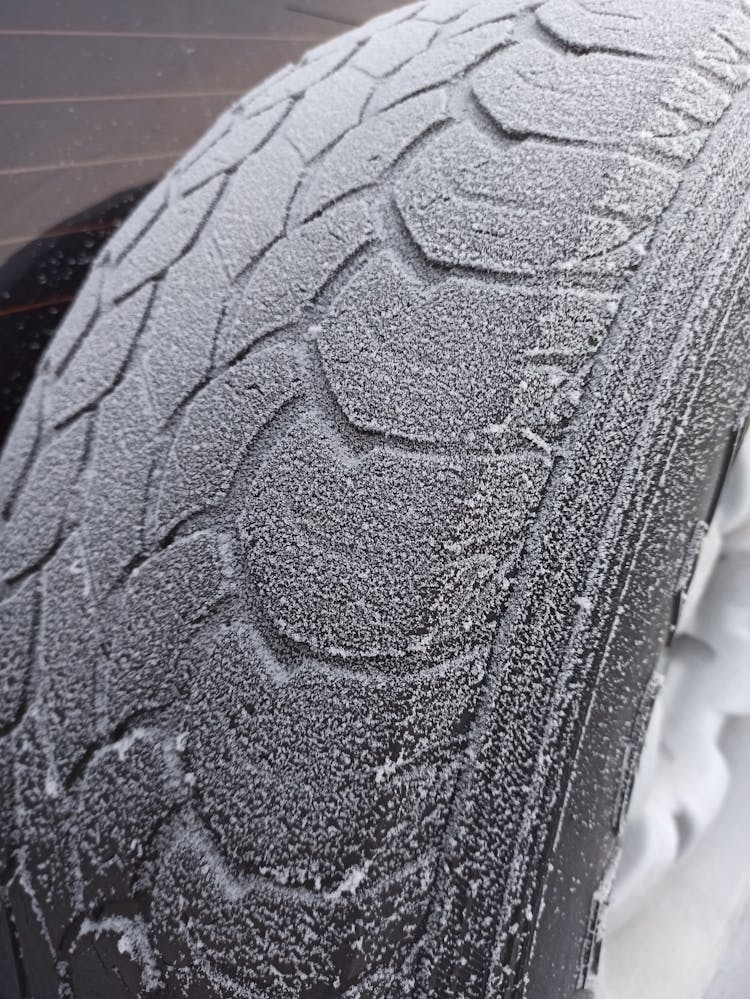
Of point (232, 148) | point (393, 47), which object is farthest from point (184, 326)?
point (393, 47)

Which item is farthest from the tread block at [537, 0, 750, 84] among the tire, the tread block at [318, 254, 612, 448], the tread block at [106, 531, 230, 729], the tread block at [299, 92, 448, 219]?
the tread block at [106, 531, 230, 729]

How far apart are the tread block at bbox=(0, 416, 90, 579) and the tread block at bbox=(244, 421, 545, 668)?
166 mm

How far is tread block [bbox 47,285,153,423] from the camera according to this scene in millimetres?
556

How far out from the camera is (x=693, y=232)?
46cm

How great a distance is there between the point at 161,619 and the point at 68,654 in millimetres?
70

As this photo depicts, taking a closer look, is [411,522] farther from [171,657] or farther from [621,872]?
[621,872]

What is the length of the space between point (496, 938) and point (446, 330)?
0.31 meters

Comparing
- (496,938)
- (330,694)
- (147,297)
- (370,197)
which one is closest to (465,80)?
(370,197)

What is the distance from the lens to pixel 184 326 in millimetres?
533

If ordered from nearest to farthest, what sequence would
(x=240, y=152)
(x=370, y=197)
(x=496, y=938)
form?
(x=496, y=938) < (x=370, y=197) < (x=240, y=152)

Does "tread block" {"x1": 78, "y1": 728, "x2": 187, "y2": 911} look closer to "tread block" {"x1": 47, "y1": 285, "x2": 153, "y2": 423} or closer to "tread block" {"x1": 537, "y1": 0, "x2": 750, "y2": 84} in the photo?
"tread block" {"x1": 47, "y1": 285, "x2": 153, "y2": 423}

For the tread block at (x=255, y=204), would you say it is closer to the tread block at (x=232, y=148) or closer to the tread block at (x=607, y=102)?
the tread block at (x=232, y=148)

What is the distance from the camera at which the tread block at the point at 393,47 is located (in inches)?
23.8

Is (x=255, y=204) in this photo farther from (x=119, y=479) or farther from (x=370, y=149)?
(x=119, y=479)
